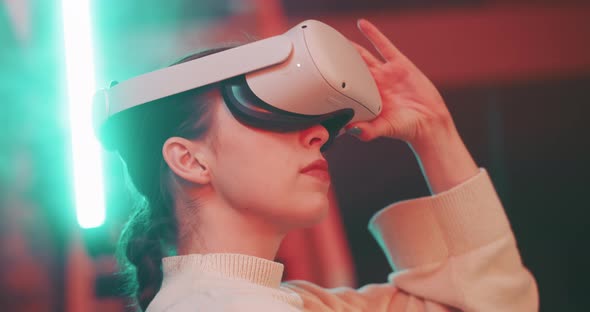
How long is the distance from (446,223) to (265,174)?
0.36 metres

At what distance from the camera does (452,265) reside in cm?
98

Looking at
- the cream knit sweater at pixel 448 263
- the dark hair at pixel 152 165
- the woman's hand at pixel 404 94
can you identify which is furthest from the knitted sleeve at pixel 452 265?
the dark hair at pixel 152 165

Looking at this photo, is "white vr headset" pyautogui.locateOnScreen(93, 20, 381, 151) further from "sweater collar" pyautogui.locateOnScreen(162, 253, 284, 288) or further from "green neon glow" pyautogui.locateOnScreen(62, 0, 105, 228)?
"green neon glow" pyautogui.locateOnScreen(62, 0, 105, 228)

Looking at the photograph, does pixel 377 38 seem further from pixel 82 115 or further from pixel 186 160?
pixel 82 115

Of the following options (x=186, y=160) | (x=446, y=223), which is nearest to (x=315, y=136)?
(x=186, y=160)

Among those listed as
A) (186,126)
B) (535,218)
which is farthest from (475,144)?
(186,126)

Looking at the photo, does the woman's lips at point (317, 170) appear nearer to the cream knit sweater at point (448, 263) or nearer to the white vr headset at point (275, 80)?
the white vr headset at point (275, 80)

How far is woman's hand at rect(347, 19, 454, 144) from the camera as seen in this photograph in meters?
1.00

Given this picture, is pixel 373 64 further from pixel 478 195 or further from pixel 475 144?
pixel 475 144

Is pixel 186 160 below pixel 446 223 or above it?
above

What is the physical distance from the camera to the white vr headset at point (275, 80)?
78 cm

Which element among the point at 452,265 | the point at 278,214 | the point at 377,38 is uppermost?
the point at 377,38

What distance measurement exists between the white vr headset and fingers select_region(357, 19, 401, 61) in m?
0.18

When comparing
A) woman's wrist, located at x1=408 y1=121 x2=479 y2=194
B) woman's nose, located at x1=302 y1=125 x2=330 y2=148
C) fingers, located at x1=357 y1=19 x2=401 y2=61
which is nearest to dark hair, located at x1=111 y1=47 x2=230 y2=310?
woman's nose, located at x1=302 y1=125 x2=330 y2=148
